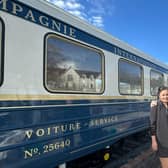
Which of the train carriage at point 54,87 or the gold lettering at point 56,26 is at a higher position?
the gold lettering at point 56,26

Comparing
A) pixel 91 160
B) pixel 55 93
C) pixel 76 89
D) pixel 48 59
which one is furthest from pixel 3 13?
pixel 91 160

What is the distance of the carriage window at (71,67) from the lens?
11.3ft

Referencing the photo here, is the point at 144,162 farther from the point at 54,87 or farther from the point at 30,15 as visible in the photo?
the point at 30,15

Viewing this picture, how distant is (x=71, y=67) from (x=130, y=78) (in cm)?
216

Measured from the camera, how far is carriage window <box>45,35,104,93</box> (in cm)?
344

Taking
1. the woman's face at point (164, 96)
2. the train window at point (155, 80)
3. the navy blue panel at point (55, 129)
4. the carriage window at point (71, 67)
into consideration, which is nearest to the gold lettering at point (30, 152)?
the navy blue panel at point (55, 129)

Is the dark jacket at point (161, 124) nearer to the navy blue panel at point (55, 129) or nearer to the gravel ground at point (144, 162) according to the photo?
the navy blue panel at point (55, 129)

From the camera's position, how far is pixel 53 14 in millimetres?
3482

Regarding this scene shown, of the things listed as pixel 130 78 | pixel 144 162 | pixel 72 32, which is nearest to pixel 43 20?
pixel 72 32

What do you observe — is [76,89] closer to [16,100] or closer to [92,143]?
[92,143]

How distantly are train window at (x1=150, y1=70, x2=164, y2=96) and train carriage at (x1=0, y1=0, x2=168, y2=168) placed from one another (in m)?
1.99

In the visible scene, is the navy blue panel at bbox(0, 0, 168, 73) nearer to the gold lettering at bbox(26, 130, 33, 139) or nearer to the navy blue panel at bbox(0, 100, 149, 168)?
the navy blue panel at bbox(0, 100, 149, 168)

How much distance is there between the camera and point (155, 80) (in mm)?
7305

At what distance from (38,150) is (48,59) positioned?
113 centimetres
